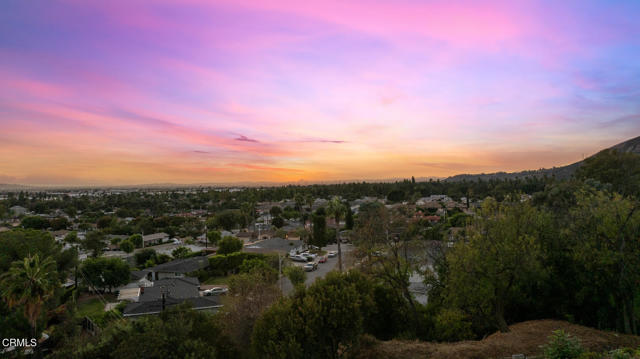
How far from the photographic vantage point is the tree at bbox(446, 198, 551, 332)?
13.5m

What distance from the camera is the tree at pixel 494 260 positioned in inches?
533

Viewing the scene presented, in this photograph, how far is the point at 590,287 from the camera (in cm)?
1451

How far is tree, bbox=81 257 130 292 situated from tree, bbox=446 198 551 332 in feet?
98.0

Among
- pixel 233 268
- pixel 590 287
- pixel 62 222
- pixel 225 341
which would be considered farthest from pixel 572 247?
pixel 62 222

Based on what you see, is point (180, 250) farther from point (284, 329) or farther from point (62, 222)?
point (62, 222)

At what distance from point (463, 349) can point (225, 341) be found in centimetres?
→ 897

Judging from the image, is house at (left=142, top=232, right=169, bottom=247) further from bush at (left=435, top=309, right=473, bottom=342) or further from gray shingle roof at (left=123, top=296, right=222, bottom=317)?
bush at (left=435, top=309, right=473, bottom=342)

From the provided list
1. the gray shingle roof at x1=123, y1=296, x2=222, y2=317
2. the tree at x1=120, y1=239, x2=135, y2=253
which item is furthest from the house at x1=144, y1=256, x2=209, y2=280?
the tree at x1=120, y1=239, x2=135, y2=253

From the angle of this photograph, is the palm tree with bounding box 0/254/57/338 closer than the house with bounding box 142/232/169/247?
Yes

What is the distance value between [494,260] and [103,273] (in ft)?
107

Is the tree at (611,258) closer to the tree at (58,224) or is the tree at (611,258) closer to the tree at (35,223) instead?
the tree at (58,224)

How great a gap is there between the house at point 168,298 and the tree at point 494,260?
1385cm

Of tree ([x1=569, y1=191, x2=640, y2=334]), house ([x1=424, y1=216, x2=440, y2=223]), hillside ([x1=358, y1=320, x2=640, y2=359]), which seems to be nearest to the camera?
hillside ([x1=358, y1=320, x2=640, y2=359])

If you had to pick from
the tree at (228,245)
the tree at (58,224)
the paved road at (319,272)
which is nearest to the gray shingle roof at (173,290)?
the paved road at (319,272)
